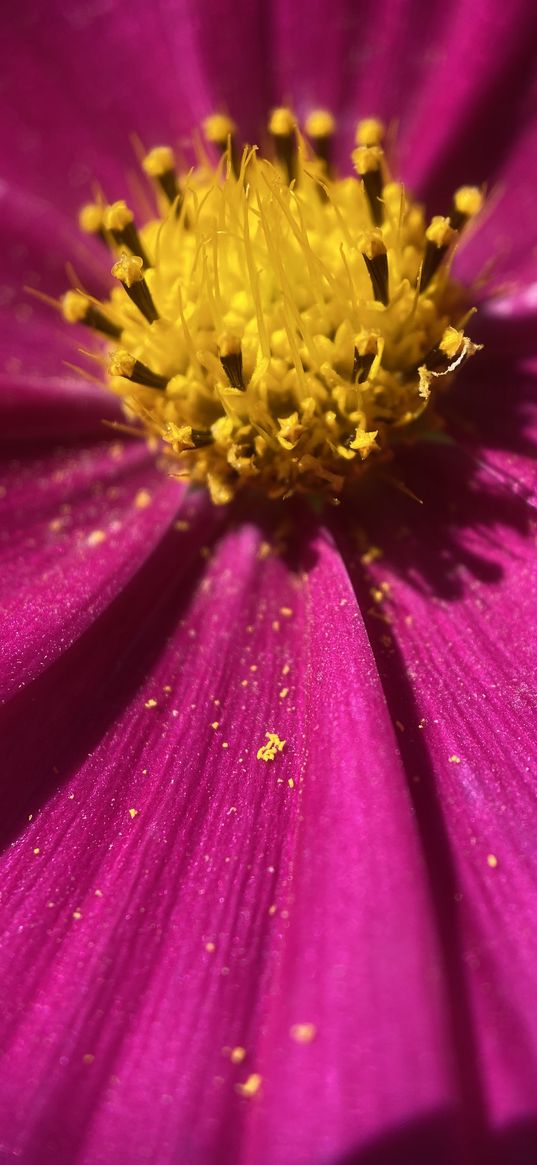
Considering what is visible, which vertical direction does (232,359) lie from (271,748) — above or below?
above

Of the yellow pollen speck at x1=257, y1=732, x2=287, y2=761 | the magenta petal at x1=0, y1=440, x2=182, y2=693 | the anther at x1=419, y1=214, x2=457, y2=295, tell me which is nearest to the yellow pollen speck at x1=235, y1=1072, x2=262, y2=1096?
the yellow pollen speck at x1=257, y1=732, x2=287, y2=761

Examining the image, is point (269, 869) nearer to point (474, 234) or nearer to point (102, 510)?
point (102, 510)

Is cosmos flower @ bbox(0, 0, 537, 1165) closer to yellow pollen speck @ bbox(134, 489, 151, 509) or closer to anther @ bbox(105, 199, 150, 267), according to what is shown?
yellow pollen speck @ bbox(134, 489, 151, 509)

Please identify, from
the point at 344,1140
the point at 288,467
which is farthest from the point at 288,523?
the point at 344,1140

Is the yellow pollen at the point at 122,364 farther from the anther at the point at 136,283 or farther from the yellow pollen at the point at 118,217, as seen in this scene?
the yellow pollen at the point at 118,217

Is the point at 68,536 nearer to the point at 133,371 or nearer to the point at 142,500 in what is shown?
the point at 142,500

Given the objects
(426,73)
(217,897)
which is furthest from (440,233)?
(217,897)

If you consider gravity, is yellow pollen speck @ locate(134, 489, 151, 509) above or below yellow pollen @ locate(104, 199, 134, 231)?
below
